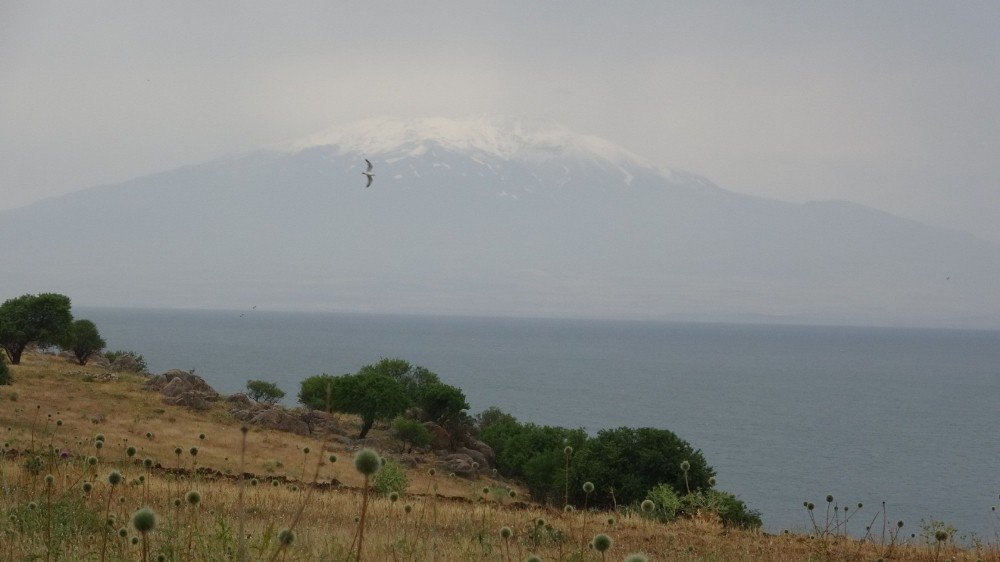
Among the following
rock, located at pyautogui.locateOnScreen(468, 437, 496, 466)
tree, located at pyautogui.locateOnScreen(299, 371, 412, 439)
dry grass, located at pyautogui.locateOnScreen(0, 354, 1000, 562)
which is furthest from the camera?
rock, located at pyautogui.locateOnScreen(468, 437, 496, 466)

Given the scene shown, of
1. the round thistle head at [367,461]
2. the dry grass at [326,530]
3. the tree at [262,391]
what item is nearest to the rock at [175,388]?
the tree at [262,391]

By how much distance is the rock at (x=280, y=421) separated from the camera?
2525 inches

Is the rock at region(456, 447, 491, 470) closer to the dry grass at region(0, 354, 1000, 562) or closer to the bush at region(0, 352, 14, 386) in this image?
the bush at region(0, 352, 14, 386)

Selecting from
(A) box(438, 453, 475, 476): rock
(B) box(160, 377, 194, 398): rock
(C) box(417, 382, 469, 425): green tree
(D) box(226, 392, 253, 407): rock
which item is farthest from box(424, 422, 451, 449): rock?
(B) box(160, 377, 194, 398): rock

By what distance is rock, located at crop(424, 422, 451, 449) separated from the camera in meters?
74.4

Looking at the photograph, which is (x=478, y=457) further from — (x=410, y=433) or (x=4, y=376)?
(x=4, y=376)

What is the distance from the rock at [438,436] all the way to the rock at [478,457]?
4.57 feet

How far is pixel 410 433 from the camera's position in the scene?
71.7 metres

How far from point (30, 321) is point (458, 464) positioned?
4114 centimetres

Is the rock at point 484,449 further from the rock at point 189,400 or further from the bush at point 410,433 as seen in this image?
the rock at point 189,400

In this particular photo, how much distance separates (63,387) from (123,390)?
15.0ft

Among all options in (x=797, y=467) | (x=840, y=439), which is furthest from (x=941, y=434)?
(x=797, y=467)

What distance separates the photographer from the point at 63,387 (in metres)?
61.6

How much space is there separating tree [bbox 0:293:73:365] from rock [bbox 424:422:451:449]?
34654 millimetres
